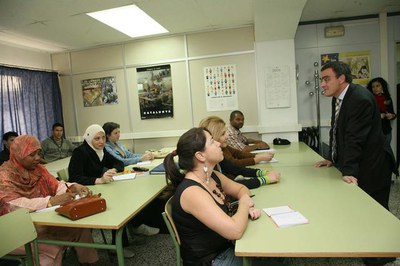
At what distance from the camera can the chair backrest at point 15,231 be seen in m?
1.58

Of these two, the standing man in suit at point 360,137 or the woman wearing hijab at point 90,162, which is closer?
the standing man in suit at point 360,137

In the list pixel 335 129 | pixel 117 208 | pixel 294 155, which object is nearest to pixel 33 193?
pixel 117 208

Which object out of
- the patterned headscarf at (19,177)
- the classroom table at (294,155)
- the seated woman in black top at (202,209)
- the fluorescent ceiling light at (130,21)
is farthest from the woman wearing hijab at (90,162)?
the classroom table at (294,155)

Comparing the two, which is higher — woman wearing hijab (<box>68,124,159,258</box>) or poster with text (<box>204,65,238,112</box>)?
poster with text (<box>204,65,238,112</box>)

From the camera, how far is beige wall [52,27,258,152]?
4.55m

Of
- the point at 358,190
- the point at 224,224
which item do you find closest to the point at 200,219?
the point at 224,224

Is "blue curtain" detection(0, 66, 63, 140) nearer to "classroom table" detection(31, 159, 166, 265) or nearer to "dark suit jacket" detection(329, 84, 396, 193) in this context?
"classroom table" detection(31, 159, 166, 265)

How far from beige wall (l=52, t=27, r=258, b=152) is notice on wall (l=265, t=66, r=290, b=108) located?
329mm

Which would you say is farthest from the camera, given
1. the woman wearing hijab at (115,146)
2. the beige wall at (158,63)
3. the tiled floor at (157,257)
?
the beige wall at (158,63)

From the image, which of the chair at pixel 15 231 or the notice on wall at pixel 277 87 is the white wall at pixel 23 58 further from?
the notice on wall at pixel 277 87

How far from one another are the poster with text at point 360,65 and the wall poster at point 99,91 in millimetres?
4143

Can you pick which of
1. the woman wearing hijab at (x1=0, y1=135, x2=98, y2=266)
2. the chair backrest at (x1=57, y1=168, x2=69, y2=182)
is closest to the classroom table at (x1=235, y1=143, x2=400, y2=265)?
the woman wearing hijab at (x1=0, y1=135, x2=98, y2=266)

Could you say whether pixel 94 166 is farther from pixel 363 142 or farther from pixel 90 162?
pixel 363 142

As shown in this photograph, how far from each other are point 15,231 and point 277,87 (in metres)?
3.76
